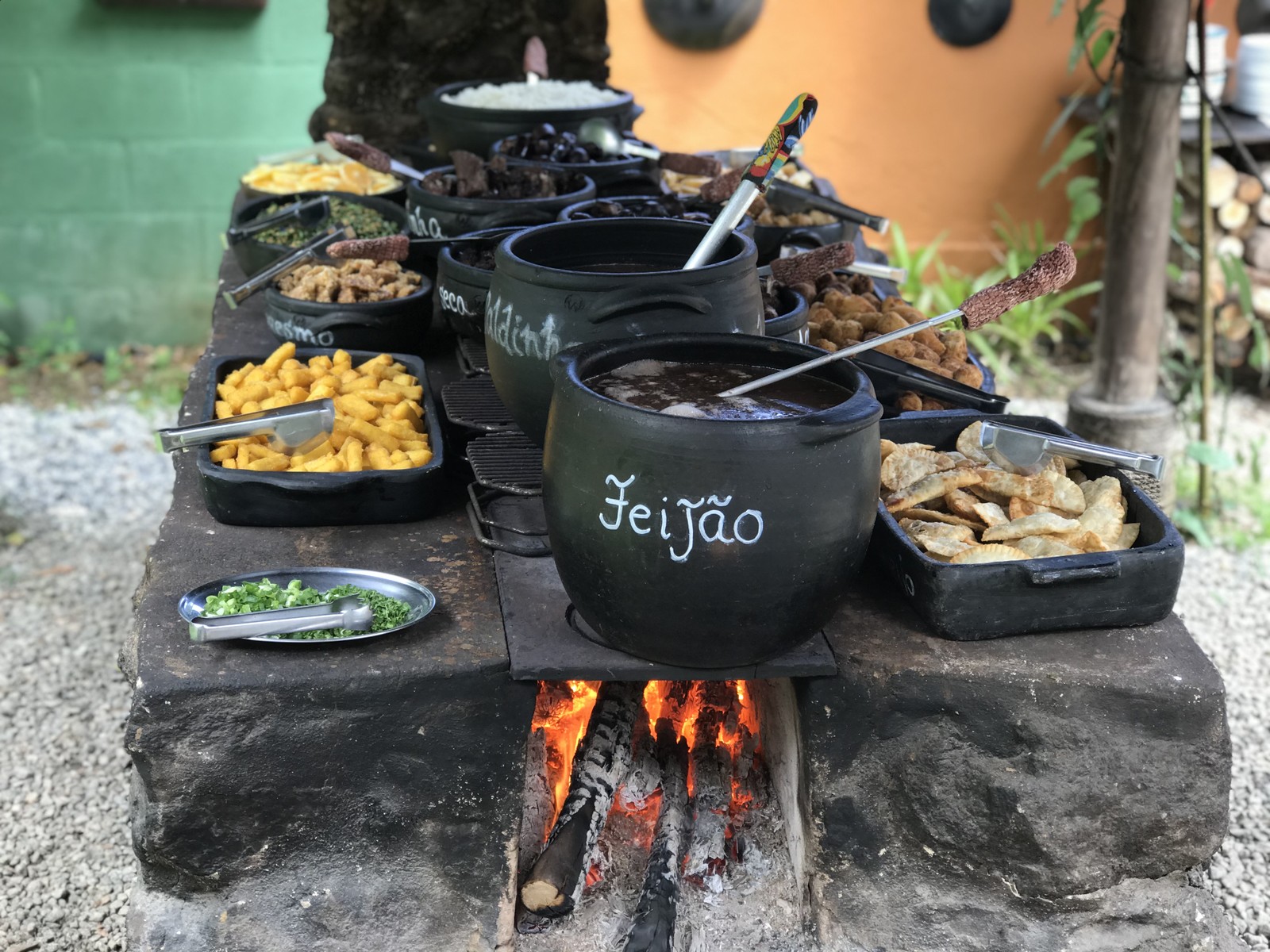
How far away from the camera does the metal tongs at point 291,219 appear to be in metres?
3.66

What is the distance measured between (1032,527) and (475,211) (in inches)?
62.4

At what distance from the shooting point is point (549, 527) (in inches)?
75.3

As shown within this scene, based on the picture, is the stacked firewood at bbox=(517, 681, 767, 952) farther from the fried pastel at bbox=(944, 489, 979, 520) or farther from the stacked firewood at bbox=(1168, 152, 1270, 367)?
the stacked firewood at bbox=(1168, 152, 1270, 367)

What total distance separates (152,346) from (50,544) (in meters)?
2.17

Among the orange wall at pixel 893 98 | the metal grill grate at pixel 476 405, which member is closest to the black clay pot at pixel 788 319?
the metal grill grate at pixel 476 405

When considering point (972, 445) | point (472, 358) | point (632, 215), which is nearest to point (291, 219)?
point (472, 358)

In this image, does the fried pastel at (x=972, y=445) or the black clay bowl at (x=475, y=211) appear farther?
the black clay bowl at (x=475, y=211)

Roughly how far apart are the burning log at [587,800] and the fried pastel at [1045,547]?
34.1 inches

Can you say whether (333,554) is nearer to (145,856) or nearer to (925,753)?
(145,856)

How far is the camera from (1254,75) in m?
6.04

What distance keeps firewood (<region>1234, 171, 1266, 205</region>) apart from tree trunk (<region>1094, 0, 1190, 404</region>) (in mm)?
1865

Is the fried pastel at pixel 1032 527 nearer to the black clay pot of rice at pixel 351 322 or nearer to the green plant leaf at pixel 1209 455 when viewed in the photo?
the black clay pot of rice at pixel 351 322

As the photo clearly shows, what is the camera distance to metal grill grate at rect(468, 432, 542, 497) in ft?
7.88

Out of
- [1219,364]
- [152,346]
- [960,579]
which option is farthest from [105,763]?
[1219,364]
